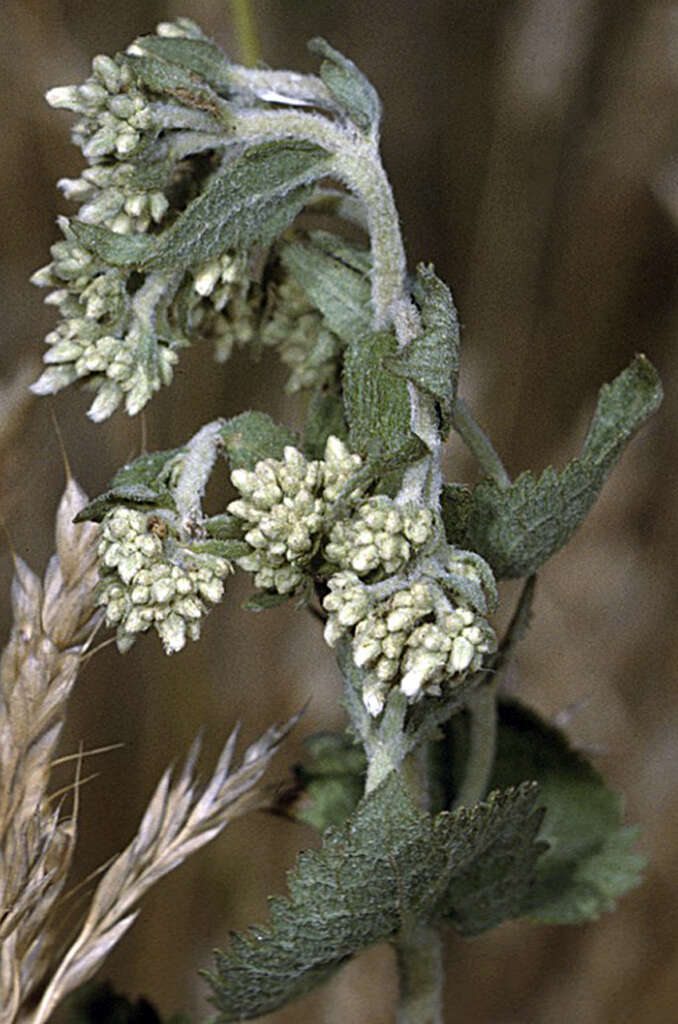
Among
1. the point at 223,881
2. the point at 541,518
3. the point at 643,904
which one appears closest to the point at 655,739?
the point at 643,904

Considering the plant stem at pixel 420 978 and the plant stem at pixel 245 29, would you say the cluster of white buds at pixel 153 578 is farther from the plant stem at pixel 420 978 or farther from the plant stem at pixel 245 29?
the plant stem at pixel 245 29

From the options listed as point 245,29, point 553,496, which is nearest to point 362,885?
point 553,496

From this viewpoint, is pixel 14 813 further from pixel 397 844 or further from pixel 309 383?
pixel 309 383

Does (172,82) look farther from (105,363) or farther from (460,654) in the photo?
(460,654)

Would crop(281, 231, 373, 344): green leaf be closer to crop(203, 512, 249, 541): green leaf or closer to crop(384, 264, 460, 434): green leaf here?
crop(384, 264, 460, 434): green leaf

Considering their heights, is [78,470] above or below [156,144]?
below

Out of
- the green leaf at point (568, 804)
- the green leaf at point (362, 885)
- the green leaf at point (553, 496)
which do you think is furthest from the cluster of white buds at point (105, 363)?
the green leaf at point (568, 804)
